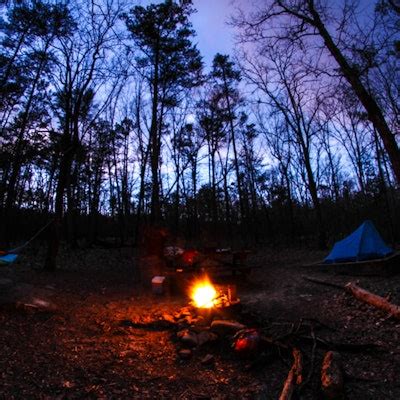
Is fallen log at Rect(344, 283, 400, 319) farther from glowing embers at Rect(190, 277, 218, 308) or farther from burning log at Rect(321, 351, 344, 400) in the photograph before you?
glowing embers at Rect(190, 277, 218, 308)

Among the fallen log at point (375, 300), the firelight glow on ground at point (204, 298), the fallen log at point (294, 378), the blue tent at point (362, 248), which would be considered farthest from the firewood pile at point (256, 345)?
the blue tent at point (362, 248)

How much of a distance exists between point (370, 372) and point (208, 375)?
2.09 m

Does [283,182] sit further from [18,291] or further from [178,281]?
[18,291]

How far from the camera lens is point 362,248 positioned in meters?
11.0

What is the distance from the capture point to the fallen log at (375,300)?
5.80 m

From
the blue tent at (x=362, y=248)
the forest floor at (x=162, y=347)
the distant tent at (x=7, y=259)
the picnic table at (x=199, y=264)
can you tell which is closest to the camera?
the forest floor at (x=162, y=347)

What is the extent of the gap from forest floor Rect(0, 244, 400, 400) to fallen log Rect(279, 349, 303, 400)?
4.0 inches

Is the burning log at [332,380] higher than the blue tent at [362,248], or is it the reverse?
the blue tent at [362,248]

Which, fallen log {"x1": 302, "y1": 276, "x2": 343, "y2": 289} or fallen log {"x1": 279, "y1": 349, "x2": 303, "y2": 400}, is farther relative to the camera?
fallen log {"x1": 302, "y1": 276, "x2": 343, "y2": 289}

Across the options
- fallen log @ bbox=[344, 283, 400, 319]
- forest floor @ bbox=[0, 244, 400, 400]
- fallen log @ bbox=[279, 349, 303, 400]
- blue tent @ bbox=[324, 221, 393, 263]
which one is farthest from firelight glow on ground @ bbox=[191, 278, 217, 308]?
blue tent @ bbox=[324, 221, 393, 263]

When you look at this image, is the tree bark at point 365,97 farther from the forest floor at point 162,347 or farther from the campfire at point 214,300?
the campfire at point 214,300

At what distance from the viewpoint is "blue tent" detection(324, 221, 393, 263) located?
10742 mm

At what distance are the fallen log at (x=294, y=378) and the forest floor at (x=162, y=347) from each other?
0.10 meters

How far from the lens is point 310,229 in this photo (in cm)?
3503
